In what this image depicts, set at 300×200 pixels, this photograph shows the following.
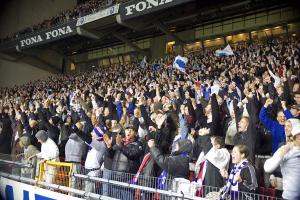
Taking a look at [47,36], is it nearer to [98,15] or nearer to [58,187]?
[98,15]

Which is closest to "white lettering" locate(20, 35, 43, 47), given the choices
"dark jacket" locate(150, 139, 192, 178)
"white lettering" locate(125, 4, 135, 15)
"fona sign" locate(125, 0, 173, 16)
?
"white lettering" locate(125, 4, 135, 15)

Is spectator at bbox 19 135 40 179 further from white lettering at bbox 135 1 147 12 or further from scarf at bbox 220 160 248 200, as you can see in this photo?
white lettering at bbox 135 1 147 12

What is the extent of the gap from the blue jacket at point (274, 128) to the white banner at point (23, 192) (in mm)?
2938

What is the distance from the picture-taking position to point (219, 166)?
4762 mm

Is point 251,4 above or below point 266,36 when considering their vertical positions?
above

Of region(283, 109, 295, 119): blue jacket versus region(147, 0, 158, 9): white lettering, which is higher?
region(147, 0, 158, 9): white lettering

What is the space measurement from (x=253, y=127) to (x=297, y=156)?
140cm

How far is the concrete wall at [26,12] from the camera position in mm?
35375

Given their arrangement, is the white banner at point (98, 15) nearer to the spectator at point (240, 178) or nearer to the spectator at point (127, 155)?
the spectator at point (127, 155)

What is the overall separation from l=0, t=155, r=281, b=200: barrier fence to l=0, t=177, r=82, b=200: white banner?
97 mm

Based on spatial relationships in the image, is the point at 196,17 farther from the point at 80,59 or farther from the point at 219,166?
the point at 219,166

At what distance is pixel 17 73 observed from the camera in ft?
118

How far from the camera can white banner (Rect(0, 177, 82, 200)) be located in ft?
20.9

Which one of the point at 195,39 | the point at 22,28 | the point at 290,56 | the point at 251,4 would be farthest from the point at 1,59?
the point at 290,56
